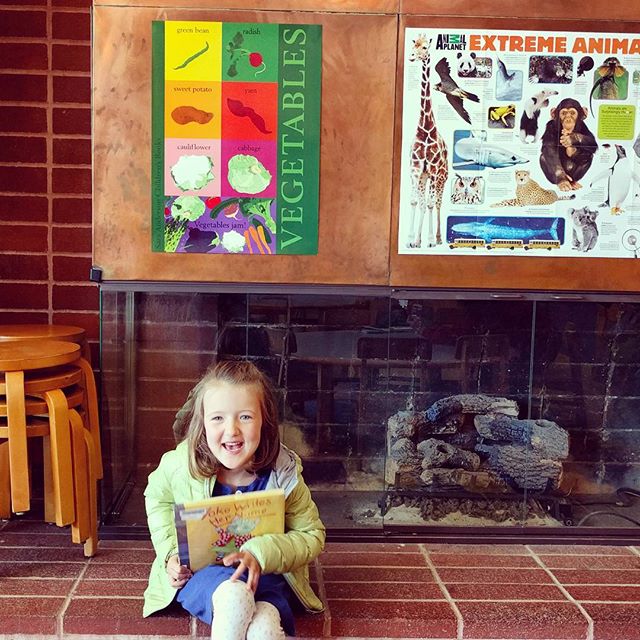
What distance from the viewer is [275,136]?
2.34 metres

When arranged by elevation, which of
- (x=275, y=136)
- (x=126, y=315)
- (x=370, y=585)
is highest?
(x=275, y=136)

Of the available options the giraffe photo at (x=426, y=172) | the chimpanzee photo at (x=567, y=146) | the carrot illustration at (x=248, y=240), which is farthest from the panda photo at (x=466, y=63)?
the carrot illustration at (x=248, y=240)

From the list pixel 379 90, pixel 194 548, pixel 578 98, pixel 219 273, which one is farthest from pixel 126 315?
pixel 578 98

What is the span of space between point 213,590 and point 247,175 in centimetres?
117

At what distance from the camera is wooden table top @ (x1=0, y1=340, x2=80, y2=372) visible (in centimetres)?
211

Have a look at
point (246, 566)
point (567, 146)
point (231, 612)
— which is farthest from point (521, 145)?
point (231, 612)

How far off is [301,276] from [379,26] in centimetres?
76

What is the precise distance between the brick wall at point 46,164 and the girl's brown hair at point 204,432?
1.00m

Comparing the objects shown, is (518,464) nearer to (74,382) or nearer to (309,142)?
(309,142)

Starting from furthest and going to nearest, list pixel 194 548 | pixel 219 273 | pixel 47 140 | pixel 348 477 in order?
pixel 47 140
pixel 348 477
pixel 219 273
pixel 194 548

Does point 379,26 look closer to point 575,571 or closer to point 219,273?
point 219,273

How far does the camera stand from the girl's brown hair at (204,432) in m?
1.95

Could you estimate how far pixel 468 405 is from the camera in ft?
8.36

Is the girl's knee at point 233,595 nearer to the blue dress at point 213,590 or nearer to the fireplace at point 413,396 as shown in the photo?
the blue dress at point 213,590
